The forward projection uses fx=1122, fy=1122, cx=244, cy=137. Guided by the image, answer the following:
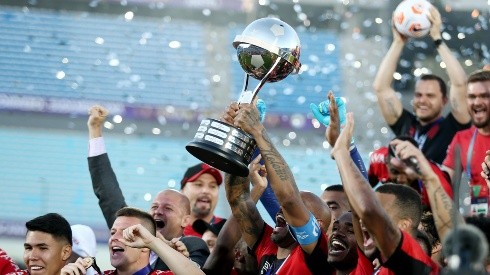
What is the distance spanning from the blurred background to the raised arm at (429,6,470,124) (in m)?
2.85

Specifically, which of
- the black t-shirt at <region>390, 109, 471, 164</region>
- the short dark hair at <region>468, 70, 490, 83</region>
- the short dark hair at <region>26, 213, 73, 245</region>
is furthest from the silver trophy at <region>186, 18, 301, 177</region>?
the black t-shirt at <region>390, 109, 471, 164</region>

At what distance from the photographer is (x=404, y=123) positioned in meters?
6.13

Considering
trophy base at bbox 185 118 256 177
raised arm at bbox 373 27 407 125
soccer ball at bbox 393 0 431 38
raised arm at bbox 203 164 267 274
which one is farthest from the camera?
raised arm at bbox 373 27 407 125

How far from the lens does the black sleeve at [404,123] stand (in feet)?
20.0

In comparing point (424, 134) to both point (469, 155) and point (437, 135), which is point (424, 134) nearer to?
point (437, 135)

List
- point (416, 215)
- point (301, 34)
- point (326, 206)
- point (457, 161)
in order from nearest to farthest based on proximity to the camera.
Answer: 1. point (457, 161)
2. point (416, 215)
3. point (326, 206)
4. point (301, 34)

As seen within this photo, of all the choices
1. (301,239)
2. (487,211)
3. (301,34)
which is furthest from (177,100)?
(301,239)

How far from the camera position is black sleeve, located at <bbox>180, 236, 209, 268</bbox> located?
192 inches

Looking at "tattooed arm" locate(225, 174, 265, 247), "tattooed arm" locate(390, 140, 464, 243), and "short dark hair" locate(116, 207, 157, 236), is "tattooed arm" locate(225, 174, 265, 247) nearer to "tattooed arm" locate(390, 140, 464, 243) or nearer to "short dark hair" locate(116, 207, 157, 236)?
"short dark hair" locate(116, 207, 157, 236)

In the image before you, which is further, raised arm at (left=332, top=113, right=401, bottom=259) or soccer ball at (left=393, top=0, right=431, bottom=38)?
soccer ball at (left=393, top=0, right=431, bottom=38)

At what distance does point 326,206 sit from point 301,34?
4.61 meters

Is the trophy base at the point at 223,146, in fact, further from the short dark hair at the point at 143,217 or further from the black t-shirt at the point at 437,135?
the black t-shirt at the point at 437,135

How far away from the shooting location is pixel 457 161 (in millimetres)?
2447

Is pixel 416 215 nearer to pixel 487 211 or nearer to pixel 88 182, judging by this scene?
pixel 487 211
